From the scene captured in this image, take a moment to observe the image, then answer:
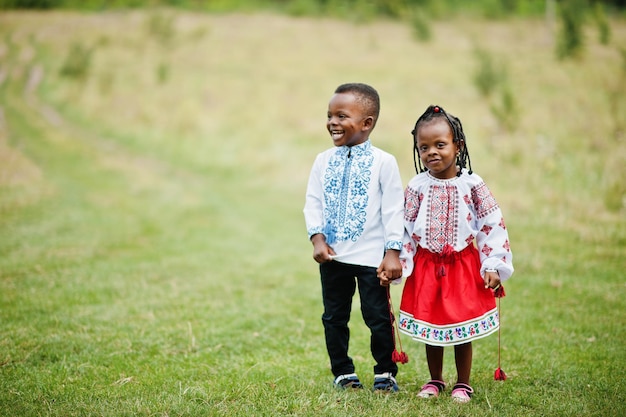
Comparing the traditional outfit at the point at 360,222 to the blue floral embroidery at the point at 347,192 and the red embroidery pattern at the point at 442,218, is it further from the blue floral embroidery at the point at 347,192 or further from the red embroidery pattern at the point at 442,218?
the red embroidery pattern at the point at 442,218

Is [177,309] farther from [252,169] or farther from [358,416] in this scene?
[252,169]

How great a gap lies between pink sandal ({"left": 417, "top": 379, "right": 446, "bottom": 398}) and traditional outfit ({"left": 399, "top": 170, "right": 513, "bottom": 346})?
1.24 feet

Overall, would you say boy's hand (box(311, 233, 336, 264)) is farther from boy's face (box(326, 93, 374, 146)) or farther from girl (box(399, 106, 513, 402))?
boy's face (box(326, 93, 374, 146))

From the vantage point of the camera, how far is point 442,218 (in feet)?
10.7

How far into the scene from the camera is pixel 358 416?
121 inches

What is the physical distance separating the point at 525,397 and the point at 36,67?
100.0ft

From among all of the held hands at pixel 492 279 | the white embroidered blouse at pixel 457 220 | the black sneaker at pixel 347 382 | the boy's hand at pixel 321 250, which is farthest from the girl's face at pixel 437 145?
the black sneaker at pixel 347 382

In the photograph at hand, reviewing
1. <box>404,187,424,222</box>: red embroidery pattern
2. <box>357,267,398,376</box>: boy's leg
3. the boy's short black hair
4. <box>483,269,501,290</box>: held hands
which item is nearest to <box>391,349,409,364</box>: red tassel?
<box>357,267,398,376</box>: boy's leg

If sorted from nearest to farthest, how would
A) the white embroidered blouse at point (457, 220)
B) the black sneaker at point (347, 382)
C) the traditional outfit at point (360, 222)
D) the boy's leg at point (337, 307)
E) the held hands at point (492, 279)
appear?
1. the held hands at point (492, 279)
2. the white embroidered blouse at point (457, 220)
3. the traditional outfit at point (360, 222)
4. the boy's leg at point (337, 307)
5. the black sneaker at point (347, 382)

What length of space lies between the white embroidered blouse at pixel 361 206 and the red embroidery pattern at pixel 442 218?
18 cm

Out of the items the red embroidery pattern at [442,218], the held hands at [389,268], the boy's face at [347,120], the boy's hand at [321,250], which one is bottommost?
the held hands at [389,268]

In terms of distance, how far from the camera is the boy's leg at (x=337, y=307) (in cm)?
344

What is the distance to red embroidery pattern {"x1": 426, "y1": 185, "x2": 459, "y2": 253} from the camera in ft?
10.6

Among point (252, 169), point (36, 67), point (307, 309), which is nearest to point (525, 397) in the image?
point (307, 309)
